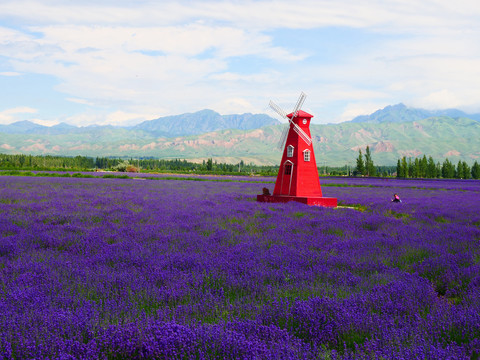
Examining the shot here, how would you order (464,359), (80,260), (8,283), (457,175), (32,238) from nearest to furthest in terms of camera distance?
1. (464,359)
2. (8,283)
3. (80,260)
4. (32,238)
5. (457,175)

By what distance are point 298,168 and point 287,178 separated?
966 millimetres

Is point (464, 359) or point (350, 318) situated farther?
point (350, 318)

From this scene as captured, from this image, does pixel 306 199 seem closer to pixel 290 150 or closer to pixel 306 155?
pixel 306 155

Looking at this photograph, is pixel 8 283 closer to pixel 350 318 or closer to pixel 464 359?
pixel 350 318

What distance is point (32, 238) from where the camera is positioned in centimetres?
782

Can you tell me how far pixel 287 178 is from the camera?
21.7 m

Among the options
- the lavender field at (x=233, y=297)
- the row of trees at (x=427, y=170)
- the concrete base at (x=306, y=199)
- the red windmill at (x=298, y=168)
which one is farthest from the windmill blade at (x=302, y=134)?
the row of trees at (x=427, y=170)

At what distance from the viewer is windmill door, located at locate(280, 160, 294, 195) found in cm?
2150

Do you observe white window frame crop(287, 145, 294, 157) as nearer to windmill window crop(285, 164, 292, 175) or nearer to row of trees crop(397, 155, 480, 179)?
windmill window crop(285, 164, 292, 175)

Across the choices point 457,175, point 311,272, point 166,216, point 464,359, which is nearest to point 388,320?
point 464,359

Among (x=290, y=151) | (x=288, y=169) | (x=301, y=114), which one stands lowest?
(x=288, y=169)

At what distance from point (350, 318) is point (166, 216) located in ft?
29.7

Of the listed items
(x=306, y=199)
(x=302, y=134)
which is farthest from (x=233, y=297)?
(x=302, y=134)

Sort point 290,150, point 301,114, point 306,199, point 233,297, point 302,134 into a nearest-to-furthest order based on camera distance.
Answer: point 233,297
point 306,199
point 302,134
point 301,114
point 290,150
